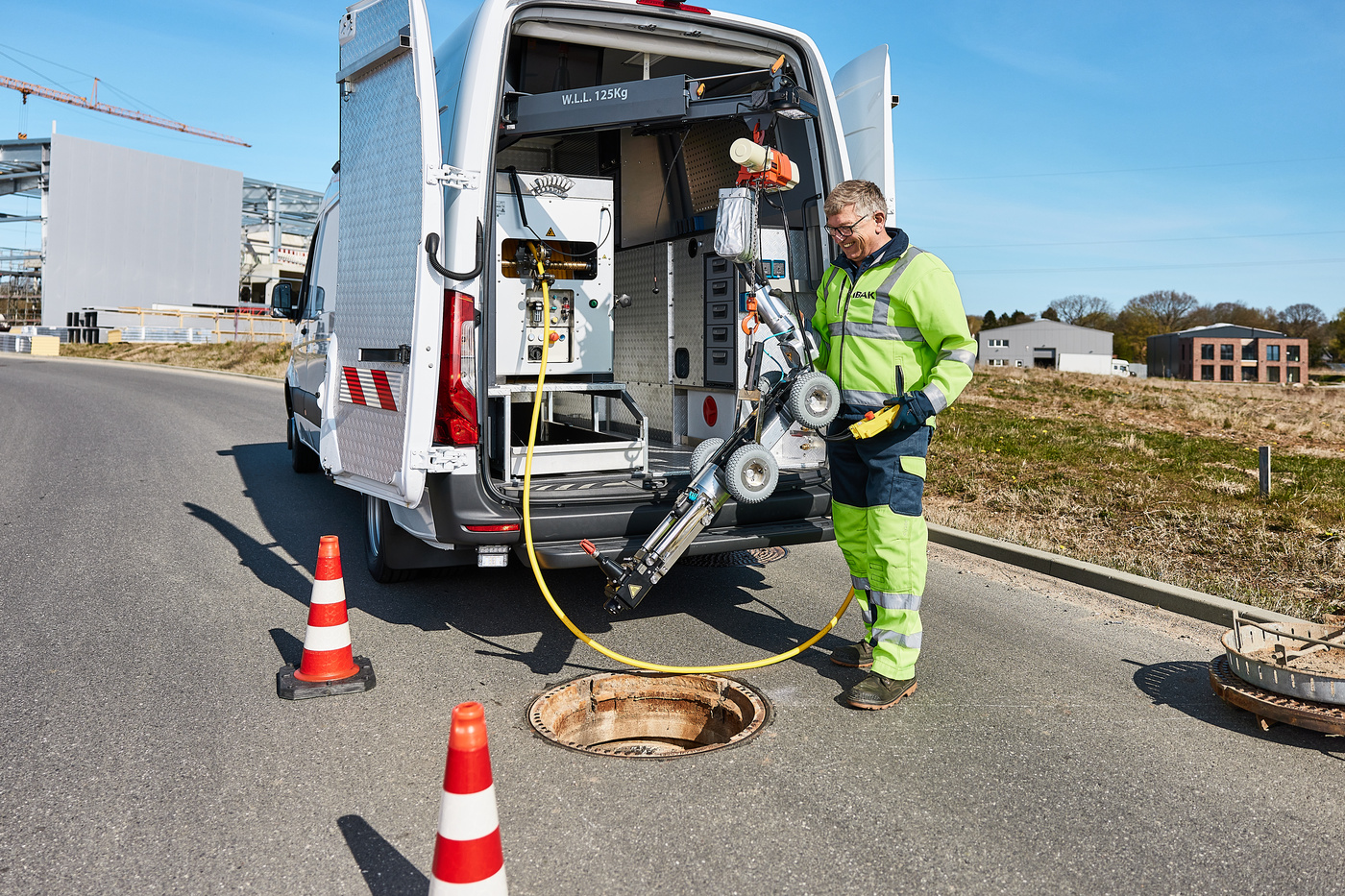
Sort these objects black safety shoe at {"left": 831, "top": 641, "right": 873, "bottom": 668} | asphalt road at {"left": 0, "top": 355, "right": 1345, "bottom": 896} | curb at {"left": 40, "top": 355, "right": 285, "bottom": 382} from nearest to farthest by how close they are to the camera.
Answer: asphalt road at {"left": 0, "top": 355, "right": 1345, "bottom": 896} → black safety shoe at {"left": 831, "top": 641, "right": 873, "bottom": 668} → curb at {"left": 40, "top": 355, "right": 285, "bottom": 382}

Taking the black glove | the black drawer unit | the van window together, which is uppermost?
the van window

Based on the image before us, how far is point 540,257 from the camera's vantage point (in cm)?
546

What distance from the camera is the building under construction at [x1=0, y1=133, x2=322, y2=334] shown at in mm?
47719

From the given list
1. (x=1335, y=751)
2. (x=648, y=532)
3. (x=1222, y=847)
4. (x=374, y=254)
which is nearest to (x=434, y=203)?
(x=374, y=254)

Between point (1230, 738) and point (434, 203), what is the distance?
12.2ft

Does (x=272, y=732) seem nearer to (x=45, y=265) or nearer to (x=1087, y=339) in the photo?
(x=45, y=265)

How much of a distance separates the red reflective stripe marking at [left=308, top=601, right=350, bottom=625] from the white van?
51cm

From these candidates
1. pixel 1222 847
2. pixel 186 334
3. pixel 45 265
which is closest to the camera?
pixel 1222 847

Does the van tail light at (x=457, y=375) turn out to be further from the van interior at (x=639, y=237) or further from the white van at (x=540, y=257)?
the van interior at (x=639, y=237)

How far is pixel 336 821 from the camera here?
284 centimetres

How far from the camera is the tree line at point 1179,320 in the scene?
10650cm

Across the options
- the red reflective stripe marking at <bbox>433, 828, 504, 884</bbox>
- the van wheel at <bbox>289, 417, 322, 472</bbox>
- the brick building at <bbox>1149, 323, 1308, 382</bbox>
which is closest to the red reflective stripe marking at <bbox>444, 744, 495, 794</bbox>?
the red reflective stripe marking at <bbox>433, 828, 504, 884</bbox>

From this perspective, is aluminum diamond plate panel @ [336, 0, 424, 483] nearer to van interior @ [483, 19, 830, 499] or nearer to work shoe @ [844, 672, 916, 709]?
van interior @ [483, 19, 830, 499]

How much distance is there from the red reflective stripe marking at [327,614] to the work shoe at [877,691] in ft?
6.90
